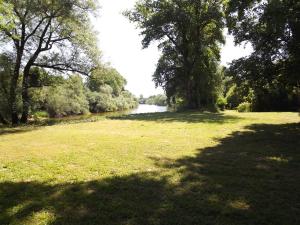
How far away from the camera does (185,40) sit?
34750mm

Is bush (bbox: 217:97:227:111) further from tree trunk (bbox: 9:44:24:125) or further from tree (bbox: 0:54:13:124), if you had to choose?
tree (bbox: 0:54:13:124)

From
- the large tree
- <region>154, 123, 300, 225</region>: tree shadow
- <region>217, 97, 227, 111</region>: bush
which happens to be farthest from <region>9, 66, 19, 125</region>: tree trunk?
<region>217, 97, 227, 111</region>: bush

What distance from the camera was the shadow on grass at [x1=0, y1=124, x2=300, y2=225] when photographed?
509cm

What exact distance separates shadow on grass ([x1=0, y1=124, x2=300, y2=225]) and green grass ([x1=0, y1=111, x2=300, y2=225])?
17 mm

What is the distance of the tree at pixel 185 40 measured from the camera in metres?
32.5

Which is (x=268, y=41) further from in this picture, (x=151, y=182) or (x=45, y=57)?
(x=45, y=57)

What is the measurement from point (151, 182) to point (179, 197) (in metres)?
1.11

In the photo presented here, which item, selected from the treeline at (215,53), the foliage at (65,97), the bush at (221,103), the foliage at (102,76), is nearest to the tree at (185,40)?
the treeline at (215,53)

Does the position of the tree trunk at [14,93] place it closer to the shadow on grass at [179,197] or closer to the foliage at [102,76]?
the foliage at [102,76]

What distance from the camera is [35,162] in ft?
29.1

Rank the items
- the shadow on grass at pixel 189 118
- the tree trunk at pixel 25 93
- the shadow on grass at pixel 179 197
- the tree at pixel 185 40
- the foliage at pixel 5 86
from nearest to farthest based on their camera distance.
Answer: the shadow on grass at pixel 179 197 < the shadow on grass at pixel 189 118 < the foliage at pixel 5 86 < the tree trunk at pixel 25 93 < the tree at pixel 185 40

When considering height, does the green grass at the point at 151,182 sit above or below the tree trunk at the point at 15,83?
below

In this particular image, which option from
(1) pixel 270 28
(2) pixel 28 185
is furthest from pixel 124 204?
(1) pixel 270 28

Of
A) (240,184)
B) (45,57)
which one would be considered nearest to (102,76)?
(45,57)
